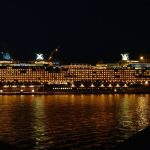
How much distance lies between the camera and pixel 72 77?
83.2 meters

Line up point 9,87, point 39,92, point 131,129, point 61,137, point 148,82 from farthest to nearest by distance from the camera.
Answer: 1. point 148,82
2. point 9,87
3. point 39,92
4. point 131,129
5. point 61,137

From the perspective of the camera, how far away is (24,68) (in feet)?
276

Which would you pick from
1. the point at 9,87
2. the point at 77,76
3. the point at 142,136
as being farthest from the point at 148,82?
the point at 142,136

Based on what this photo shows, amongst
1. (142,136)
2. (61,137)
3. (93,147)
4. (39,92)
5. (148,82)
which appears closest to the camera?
(142,136)

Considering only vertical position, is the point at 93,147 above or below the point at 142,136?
below

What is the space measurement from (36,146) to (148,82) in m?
69.6

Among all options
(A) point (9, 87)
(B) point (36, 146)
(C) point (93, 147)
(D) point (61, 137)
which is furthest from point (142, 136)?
(A) point (9, 87)

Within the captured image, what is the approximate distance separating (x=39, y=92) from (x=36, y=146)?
57.6 metres

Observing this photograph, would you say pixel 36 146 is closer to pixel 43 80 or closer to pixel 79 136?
pixel 79 136

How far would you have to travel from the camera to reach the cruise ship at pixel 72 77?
76.2 metres

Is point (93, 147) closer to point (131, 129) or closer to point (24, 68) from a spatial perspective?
point (131, 129)

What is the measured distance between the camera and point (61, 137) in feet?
53.9

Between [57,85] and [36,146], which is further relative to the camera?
[57,85]

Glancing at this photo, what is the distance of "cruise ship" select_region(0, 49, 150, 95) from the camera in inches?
3000
